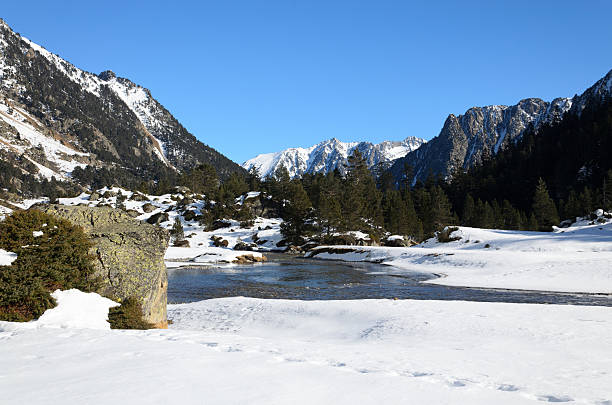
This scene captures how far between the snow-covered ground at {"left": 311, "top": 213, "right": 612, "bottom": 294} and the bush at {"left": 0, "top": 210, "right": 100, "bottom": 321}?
23024mm

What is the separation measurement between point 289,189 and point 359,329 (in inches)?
3541

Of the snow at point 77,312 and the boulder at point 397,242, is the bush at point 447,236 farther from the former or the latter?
the snow at point 77,312

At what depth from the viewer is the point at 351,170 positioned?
105750 mm

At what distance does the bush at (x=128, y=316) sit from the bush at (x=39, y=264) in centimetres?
123

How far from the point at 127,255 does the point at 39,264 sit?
282 centimetres

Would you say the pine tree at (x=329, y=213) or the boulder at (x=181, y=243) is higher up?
the pine tree at (x=329, y=213)

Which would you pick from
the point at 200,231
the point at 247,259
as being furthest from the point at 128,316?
the point at 200,231

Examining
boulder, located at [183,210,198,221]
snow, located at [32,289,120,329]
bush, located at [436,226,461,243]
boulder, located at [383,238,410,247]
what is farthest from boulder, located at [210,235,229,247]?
snow, located at [32,289,120,329]

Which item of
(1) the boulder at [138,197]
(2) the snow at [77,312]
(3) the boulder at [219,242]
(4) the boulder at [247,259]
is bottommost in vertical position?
(4) the boulder at [247,259]

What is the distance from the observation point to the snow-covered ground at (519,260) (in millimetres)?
24922

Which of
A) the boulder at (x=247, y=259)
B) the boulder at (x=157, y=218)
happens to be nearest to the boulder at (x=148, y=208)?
the boulder at (x=157, y=218)

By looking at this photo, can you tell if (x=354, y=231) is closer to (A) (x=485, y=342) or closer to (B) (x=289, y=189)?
(B) (x=289, y=189)

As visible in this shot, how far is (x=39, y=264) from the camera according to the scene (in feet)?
37.3

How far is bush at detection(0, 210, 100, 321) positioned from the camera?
34.3 feet
